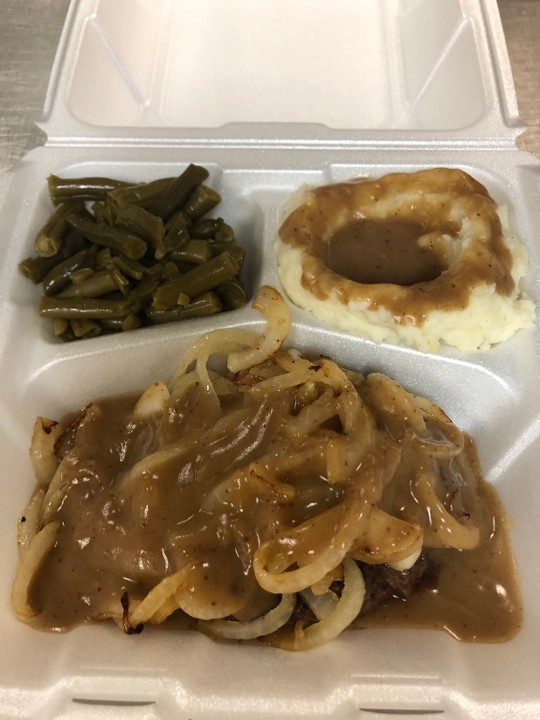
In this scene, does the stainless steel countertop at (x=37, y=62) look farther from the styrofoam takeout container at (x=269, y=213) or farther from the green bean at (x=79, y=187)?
the green bean at (x=79, y=187)

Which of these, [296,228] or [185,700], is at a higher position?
[296,228]

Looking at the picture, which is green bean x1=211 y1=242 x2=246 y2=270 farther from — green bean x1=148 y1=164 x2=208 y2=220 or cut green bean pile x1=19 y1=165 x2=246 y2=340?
green bean x1=148 y1=164 x2=208 y2=220

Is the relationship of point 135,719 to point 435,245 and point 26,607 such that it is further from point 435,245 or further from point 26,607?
point 435,245

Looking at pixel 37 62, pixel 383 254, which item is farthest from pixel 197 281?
pixel 37 62

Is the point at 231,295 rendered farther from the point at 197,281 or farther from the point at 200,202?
the point at 200,202

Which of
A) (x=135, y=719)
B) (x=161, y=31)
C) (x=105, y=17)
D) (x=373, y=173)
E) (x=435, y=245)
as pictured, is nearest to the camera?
(x=135, y=719)

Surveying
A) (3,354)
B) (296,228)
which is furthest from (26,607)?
(296,228)

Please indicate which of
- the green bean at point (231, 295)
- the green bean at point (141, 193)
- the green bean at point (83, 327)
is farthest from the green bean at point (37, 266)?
the green bean at point (231, 295)
